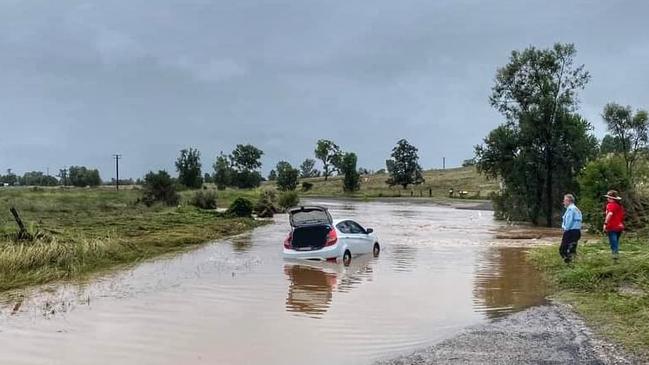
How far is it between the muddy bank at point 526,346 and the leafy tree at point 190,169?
80902mm

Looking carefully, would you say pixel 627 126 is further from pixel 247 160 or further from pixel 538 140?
pixel 247 160

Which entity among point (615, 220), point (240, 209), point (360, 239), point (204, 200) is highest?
point (204, 200)

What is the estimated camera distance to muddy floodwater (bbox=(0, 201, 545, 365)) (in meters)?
8.34

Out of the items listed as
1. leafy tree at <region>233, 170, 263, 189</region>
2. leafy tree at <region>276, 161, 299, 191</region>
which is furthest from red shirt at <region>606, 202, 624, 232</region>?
leafy tree at <region>233, 170, 263, 189</region>

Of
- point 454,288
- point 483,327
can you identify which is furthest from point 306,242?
point 483,327

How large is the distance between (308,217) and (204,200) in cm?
3220

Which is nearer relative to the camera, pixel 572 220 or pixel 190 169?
pixel 572 220

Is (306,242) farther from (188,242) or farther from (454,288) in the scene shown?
(188,242)

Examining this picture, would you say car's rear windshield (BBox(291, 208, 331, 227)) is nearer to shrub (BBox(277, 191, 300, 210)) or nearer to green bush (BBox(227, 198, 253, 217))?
green bush (BBox(227, 198, 253, 217))

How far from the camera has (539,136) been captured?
3525cm

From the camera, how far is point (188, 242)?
2403cm

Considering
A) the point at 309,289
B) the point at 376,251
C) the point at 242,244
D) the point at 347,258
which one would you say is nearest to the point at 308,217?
the point at 347,258

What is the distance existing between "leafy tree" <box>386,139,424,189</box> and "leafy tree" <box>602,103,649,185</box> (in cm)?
5484

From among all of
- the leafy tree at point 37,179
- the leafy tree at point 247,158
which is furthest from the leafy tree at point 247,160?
the leafy tree at point 37,179
